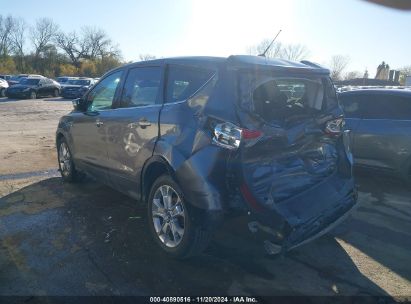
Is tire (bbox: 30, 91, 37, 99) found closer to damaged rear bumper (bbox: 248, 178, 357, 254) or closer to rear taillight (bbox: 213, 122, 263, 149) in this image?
rear taillight (bbox: 213, 122, 263, 149)

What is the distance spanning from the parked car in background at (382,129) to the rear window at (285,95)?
2.43m

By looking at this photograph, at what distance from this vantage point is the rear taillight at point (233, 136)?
3082mm

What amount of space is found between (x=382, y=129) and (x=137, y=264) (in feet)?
14.4

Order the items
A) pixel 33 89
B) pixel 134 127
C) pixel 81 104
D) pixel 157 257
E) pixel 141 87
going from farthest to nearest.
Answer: pixel 33 89 < pixel 81 104 < pixel 141 87 < pixel 134 127 < pixel 157 257

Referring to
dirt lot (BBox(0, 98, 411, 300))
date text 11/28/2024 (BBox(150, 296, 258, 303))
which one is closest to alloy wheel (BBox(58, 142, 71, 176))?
dirt lot (BBox(0, 98, 411, 300))

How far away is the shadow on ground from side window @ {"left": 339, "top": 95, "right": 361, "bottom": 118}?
269 cm

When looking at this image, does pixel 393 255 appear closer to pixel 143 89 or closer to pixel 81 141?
pixel 143 89

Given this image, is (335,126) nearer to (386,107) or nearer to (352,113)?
(386,107)

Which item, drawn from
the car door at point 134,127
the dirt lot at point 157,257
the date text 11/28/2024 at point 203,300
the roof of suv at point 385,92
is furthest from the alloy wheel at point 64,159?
the roof of suv at point 385,92

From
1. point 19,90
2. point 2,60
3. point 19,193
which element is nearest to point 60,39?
point 2,60

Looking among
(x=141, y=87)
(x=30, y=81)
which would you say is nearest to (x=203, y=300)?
(x=141, y=87)

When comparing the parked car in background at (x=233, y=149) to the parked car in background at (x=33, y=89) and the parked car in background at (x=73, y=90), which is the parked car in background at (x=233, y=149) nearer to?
the parked car in background at (x=33, y=89)

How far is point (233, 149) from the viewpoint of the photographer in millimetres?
3088

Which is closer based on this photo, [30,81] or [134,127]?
[134,127]
